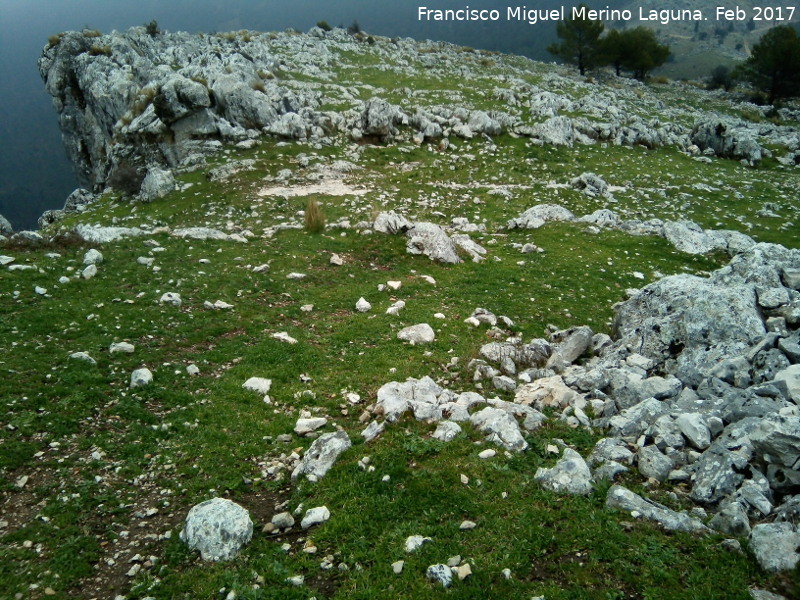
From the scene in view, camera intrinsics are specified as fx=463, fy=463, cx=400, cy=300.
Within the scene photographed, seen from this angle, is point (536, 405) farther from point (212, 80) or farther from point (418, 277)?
point (212, 80)

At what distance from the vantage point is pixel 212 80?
126 feet

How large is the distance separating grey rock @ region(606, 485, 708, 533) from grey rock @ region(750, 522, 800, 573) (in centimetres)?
75

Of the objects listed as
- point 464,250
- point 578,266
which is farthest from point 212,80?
point 578,266

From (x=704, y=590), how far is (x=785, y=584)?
1.08 metres

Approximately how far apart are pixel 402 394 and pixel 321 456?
269 cm

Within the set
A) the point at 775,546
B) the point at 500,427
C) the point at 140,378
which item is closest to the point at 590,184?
the point at 500,427

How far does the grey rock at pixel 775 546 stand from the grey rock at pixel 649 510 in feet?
2.47

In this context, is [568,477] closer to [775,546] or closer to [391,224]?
[775,546]

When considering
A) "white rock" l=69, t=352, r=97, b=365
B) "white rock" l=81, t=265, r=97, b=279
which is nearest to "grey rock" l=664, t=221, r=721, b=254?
"white rock" l=69, t=352, r=97, b=365

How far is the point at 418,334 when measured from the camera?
14789 mm

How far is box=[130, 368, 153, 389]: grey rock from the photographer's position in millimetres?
11856

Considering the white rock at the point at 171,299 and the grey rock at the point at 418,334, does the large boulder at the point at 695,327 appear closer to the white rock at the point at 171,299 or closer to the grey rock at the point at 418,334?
the grey rock at the point at 418,334

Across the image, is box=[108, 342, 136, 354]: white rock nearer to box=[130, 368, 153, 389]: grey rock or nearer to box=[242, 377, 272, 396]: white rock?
box=[130, 368, 153, 389]: grey rock

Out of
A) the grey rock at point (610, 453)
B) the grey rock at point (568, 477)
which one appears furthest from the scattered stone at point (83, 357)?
the grey rock at point (610, 453)
